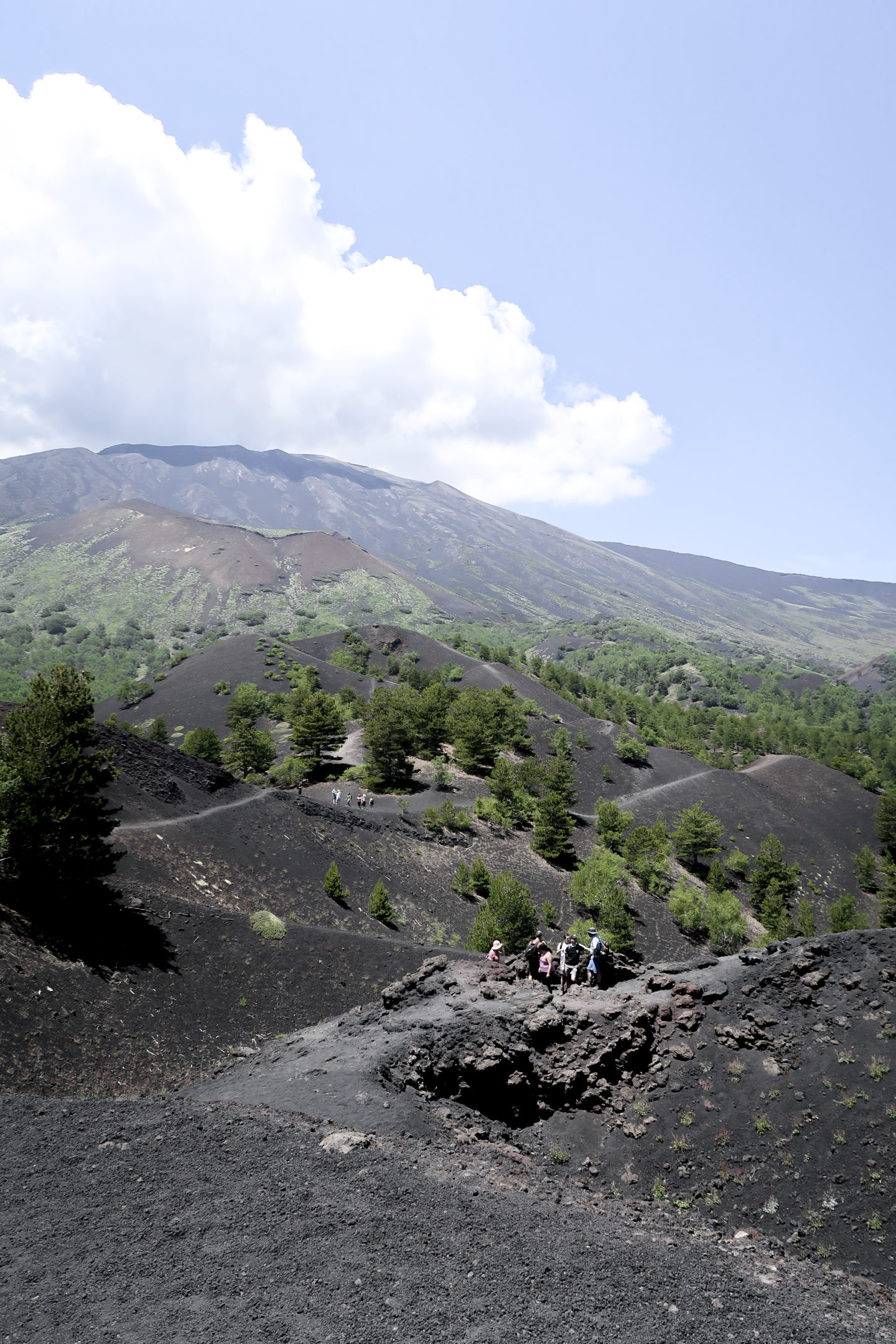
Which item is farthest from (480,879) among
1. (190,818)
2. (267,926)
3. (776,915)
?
(776,915)

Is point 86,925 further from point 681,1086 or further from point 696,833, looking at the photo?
point 696,833

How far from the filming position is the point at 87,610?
163500mm

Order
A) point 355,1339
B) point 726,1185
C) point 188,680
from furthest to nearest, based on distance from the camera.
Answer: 1. point 188,680
2. point 726,1185
3. point 355,1339

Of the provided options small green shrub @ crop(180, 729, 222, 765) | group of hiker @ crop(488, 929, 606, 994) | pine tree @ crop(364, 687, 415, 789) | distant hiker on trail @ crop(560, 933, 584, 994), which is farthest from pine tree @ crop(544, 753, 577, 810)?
distant hiker on trail @ crop(560, 933, 584, 994)

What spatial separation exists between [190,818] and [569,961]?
22.8m

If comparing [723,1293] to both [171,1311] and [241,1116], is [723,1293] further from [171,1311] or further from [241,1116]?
[241,1116]

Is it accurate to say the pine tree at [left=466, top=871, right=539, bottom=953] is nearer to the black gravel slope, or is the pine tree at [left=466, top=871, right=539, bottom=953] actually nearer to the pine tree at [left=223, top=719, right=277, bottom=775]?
the black gravel slope

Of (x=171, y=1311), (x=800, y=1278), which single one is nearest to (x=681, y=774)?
(x=800, y=1278)

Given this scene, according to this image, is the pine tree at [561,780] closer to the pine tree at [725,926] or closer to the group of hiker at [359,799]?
the pine tree at [725,926]

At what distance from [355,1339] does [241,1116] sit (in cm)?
634

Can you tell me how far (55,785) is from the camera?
774 inches

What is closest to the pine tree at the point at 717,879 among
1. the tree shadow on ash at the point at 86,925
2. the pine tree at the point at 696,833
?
the pine tree at the point at 696,833

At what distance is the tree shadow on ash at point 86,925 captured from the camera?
750 inches

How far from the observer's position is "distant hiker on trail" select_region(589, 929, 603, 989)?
1784cm
